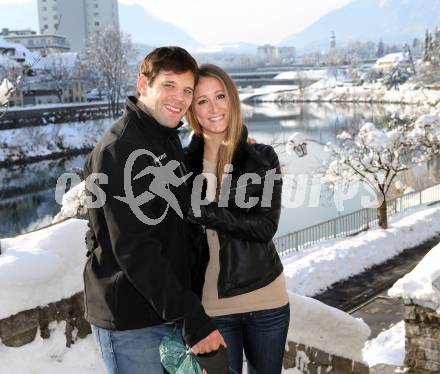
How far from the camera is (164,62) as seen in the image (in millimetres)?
2578

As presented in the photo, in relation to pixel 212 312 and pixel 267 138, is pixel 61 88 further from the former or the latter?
pixel 212 312

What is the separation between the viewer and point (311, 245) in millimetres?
19031

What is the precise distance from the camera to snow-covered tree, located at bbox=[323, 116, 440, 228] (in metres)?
21.3

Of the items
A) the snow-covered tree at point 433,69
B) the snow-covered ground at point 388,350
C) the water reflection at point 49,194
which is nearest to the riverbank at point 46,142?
the water reflection at point 49,194

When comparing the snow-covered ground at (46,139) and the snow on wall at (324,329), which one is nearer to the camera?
the snow on wall at (324,329)

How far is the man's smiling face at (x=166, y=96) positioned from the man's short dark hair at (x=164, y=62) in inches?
0.8

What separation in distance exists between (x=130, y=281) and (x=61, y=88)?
64.8 metres

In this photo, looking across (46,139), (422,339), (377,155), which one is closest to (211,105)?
(422,339)

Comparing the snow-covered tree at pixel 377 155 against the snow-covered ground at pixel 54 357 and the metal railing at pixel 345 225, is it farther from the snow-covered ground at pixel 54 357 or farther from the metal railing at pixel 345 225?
the snow-covered ground at pixel 54 357

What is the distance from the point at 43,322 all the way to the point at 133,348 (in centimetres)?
216

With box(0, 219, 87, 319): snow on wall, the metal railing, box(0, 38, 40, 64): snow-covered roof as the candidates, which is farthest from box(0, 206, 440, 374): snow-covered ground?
box(0, 38, 40, 64): snow-covered roof

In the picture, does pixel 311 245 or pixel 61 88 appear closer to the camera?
pixel 311 245

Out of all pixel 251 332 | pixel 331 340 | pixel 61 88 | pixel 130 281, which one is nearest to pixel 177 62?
pixel 130 281

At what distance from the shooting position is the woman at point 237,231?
2920 mm
